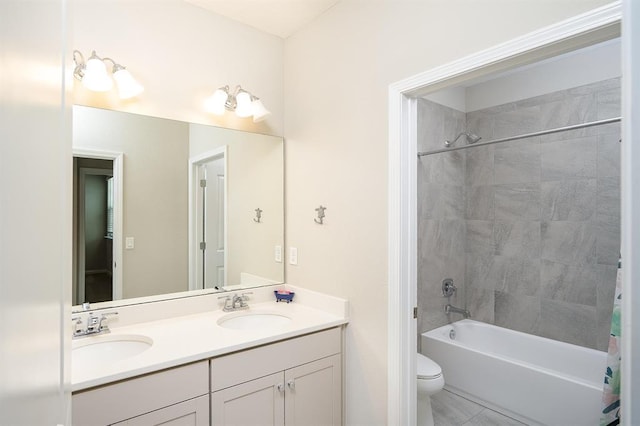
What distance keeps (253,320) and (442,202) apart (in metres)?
1.85

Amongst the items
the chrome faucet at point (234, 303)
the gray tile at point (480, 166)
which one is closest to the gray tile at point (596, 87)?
the gray tile at point (480, 166)

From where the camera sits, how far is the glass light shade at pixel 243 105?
6.98 ft

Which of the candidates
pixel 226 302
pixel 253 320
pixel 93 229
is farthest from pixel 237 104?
pixel 253 320

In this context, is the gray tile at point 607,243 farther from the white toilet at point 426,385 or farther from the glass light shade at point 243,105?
the glass light shade at point 243,105

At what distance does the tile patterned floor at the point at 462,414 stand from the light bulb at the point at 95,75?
2.85m

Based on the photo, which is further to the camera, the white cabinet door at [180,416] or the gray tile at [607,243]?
the gray tile at [607,243]

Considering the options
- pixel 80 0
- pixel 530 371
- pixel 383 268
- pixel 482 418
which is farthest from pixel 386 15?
pixel 482 418

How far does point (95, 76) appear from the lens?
5.33ft

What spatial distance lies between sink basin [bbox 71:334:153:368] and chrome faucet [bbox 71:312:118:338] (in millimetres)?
40

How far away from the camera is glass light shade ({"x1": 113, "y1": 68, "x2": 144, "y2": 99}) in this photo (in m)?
1.71

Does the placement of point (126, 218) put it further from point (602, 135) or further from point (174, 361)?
point (602, 135)

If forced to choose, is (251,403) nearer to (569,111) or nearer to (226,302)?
(226,302)

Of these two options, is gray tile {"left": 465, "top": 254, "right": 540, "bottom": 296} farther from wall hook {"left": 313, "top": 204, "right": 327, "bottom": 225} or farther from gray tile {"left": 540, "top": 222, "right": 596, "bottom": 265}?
wall hook {"left": 313, "top": 204, "right": 327, "bottom": 225}

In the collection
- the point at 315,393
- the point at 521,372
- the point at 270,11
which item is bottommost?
the point at 521,372
